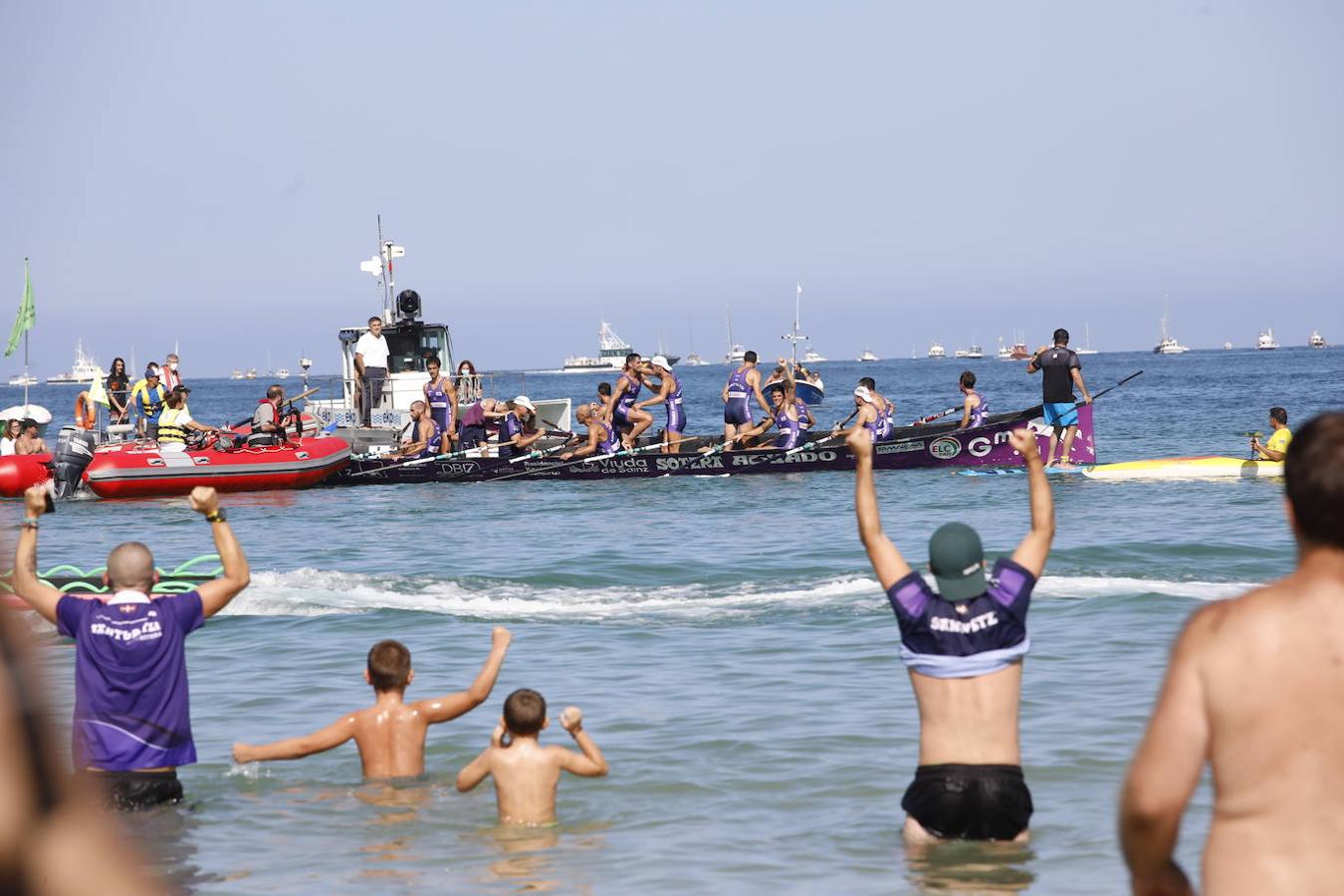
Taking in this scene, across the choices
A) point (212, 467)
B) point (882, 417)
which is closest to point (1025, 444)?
point (882, 417)

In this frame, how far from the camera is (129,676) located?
6.17 metres

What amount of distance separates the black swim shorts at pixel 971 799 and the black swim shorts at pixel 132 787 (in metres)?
3.18

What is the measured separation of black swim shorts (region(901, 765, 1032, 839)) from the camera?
534 centimetres

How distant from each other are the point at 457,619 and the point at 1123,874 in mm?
7589

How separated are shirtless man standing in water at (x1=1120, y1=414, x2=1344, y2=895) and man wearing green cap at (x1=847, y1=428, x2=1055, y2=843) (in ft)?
8.01

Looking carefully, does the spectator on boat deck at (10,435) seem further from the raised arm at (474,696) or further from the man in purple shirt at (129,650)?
the man in purple shirt at (129,650)

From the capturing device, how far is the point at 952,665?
17.1 ft

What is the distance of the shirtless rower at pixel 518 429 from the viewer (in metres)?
25.6

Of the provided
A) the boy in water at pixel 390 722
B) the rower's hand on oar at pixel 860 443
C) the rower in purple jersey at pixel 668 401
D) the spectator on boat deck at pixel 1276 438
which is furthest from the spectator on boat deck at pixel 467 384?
the rower's hand on oar at pixel 860 443

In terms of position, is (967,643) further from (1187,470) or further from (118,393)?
(118,393)

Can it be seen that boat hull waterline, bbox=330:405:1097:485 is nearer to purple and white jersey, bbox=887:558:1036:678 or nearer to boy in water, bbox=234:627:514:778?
boy in water, bbox=234:627:514:778

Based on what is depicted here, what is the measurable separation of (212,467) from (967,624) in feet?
71.2

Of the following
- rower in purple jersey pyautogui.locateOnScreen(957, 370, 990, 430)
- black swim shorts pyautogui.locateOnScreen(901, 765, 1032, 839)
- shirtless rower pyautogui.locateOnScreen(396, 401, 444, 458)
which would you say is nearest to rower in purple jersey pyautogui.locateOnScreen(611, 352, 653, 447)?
shirtless rower pyautogui.locateOnScreen(396, 401, 444, 458)

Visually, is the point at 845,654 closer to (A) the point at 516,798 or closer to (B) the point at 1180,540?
(A) the point at 516,798
